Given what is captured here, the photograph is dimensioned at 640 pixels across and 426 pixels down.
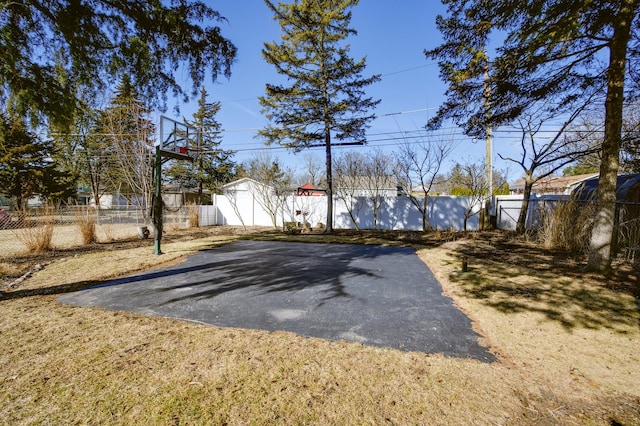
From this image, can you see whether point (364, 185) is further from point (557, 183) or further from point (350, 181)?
point (557, 183)

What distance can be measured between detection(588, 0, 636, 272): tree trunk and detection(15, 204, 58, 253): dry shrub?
1323 cm

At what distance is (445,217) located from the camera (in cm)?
1354

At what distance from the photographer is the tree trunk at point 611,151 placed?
4727mm

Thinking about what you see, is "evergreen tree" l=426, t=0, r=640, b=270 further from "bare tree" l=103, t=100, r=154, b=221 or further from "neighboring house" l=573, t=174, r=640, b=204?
"bare tree" l=103, t=100, r=154, b=221

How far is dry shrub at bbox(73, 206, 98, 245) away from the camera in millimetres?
9250

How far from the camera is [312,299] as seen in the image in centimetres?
413

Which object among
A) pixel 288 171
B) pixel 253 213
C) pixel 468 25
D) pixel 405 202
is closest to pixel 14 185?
pixel 253 213

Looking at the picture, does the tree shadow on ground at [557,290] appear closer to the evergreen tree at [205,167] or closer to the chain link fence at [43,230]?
the chain link fence at [43,230]

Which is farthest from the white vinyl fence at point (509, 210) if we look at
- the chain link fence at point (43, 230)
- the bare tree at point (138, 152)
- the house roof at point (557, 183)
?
the chain link fence at point (43, 230)

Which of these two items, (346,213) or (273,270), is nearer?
(273,270)

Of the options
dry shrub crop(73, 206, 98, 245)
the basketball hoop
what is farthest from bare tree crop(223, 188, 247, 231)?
dry shrub crop(73, 206, 98, 245)

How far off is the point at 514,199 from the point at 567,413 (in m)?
12.4

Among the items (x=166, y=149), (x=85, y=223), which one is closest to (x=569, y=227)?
(x=166, y=149)

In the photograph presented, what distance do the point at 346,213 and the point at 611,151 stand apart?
10.8m
